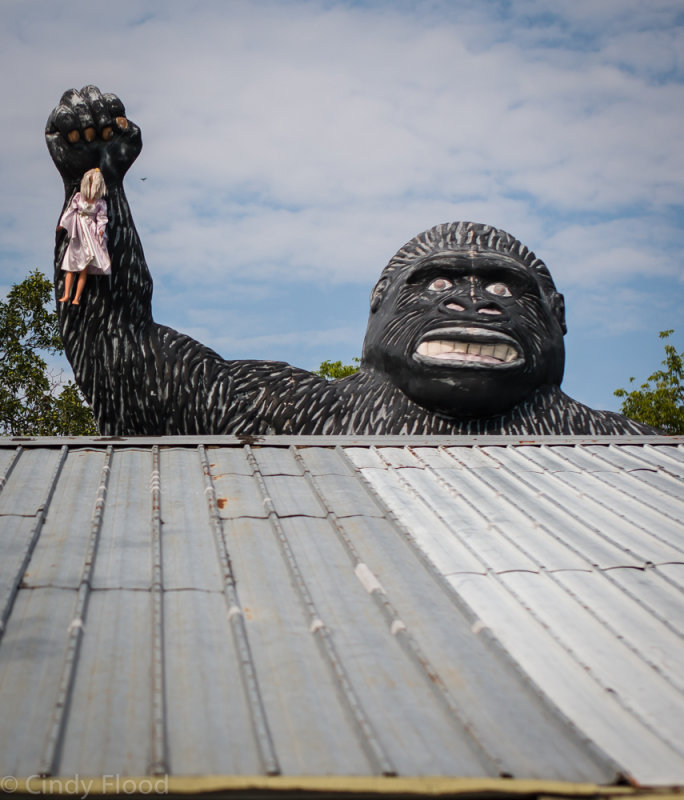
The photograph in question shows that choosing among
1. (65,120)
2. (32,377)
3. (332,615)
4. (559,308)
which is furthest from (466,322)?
(32,377)

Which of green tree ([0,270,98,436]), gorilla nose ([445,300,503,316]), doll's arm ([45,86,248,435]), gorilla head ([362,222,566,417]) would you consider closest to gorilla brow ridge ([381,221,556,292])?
gorilla head ([362,222,566,417])

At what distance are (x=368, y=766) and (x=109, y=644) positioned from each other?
3.00 ft

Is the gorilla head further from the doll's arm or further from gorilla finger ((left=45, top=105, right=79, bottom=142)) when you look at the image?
gorilla finger ((left=45, top=105, right=79, bottom=142))

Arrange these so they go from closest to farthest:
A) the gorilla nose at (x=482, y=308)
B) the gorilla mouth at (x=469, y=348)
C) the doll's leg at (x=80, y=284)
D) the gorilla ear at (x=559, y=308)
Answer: the doll's leg at (x=80, y=284)
the gorilla mouth at (x=469, y=348)
the gorilla nose at (x=482, y=308)
the gorilla ear at (x=559, y=308)

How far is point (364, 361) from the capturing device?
6297 mm

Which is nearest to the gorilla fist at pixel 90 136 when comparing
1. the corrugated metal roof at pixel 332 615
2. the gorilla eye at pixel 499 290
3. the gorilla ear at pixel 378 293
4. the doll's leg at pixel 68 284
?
the doll's leg at pixel 68 284

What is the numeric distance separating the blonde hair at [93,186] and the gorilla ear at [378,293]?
6.31ft

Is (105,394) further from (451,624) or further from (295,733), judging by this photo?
(295,733)

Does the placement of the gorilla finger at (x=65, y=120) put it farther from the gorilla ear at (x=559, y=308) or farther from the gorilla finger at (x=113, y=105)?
the gorilla ear at (x=559, y=308)

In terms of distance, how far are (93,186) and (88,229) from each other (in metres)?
0.25

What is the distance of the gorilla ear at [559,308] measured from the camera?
6.23 metres

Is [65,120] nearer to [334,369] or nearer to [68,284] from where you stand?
[68,284]

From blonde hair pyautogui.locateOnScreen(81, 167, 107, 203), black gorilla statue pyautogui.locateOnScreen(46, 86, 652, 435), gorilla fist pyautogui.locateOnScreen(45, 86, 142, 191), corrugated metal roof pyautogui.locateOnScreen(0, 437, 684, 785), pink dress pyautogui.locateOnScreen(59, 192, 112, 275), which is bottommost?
corrugated metal roof pyautogui.locateOnScreen(0, 437, 684, 785)

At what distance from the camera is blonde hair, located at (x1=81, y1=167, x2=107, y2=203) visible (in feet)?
17.4
